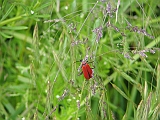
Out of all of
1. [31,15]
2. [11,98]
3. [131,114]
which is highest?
[31,15]

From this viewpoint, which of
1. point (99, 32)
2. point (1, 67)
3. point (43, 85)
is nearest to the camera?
point (99, 32)

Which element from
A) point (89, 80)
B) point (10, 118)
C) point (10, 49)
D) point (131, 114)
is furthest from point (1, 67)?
point (89, 80)

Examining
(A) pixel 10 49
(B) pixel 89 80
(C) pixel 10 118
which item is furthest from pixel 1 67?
(B) pixel 89 80

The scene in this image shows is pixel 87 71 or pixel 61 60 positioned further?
pixel 61 60

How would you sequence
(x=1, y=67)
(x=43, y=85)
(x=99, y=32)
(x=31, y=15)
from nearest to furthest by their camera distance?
(x=99, y=32) → (x=31, y=15) → (x=43, y=85) → (x=1, y=67)

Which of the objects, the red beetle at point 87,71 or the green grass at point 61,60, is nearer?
the red beetle at point 87,71

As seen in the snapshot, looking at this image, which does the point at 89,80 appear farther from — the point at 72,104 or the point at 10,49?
the point at 10,49

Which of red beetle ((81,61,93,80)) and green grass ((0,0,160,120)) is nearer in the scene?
red beetle ((81,61,93,80))

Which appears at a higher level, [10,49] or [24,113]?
[10,49]

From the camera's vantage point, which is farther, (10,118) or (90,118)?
(10,118)
